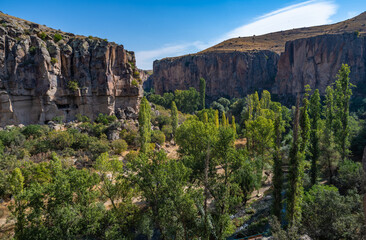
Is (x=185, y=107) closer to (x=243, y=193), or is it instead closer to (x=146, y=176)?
(x=243, y=193)

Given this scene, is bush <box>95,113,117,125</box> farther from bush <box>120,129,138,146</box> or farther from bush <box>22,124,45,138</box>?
bush <box>22,124,45,138</box>

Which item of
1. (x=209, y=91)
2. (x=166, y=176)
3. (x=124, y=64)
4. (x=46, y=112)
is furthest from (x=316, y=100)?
(x=209, y=91)

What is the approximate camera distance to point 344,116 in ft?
63.1

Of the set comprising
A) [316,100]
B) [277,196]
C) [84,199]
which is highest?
[316,100]

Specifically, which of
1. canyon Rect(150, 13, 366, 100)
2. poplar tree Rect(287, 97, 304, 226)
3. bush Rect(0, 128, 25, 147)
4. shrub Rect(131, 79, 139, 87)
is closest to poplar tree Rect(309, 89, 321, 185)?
poplar tree Rect(287, 97, 304, 226)

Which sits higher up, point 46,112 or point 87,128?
point 46,112

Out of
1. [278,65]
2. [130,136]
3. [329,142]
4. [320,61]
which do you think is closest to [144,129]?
[130,136]

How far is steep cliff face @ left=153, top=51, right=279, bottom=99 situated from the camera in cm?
7019

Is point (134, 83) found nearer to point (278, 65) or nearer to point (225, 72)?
point (225, 72)

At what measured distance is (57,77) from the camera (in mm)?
32469

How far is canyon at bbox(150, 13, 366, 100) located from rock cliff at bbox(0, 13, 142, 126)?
1663 inches

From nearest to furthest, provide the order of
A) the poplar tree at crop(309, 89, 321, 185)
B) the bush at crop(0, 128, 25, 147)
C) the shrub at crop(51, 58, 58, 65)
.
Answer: the poplar tree at crop(309, 89, 321, 185), the bush at crop(0, 128, 25, 147), the shrub at crop(51, 58, 58, 65)

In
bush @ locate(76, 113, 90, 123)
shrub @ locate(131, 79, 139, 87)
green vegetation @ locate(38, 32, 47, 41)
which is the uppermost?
green vegetation @ locate(38, 32, 47, 41)

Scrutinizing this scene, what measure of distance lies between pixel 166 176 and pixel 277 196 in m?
7.35
